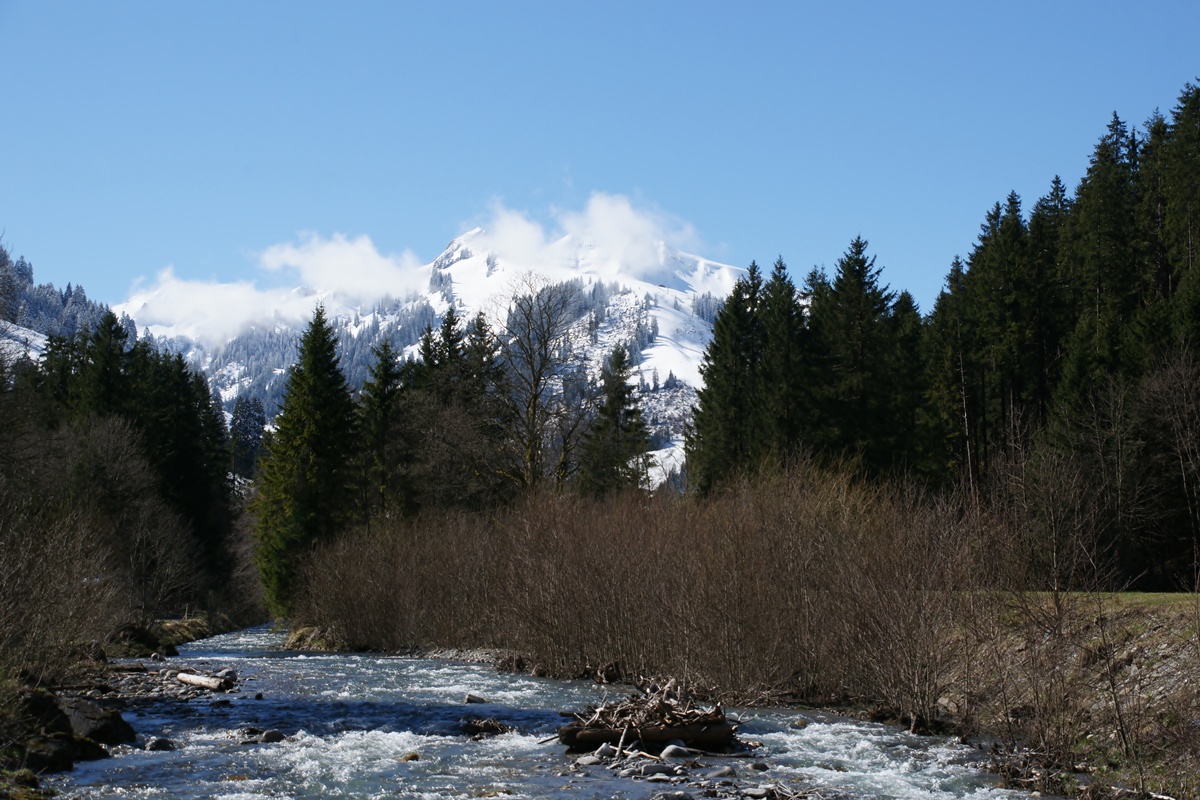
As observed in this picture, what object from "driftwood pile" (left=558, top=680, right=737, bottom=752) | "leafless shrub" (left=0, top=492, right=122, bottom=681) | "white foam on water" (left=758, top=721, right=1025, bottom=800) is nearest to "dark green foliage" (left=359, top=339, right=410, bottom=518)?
"leafless shrub" (left=0, top=492, right=122, bottom=681)

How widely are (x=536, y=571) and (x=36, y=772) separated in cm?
1317

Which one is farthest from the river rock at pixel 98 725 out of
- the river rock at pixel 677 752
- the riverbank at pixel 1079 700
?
the riverbank at pixel 1079 700

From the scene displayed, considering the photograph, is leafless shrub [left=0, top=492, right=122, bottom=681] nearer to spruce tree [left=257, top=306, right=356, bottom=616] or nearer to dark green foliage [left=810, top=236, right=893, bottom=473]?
spruce tree [left=257, top=306, right=356, bottom=616]

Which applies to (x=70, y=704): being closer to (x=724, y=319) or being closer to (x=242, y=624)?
(x=724, y=319)

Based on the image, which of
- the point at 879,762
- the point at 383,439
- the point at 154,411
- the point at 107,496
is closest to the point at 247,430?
the point at 154,411

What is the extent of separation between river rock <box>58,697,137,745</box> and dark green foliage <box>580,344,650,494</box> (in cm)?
1830

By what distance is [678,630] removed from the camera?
19516 millimetres

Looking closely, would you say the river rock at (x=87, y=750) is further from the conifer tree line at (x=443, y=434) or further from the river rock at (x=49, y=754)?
the conifer tree line at (x=443, y=434)

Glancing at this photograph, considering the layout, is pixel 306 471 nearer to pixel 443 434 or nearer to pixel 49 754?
pixel 443 434

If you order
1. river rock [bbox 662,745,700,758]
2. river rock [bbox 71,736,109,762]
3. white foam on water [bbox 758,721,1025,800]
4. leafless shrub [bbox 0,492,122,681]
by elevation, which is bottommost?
white foam on water [bbox 758,721,1025,800]

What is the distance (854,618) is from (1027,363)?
132ft

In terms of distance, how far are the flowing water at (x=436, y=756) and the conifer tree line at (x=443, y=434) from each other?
12536 mm

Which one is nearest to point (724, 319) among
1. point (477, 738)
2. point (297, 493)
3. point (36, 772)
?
point (297, 493)

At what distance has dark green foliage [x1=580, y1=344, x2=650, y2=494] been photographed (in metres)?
38.8
